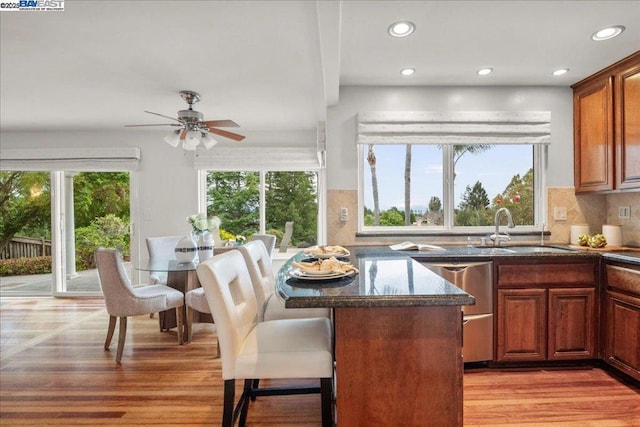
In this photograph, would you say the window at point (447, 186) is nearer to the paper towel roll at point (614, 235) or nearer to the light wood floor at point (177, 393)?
the paper towel roll at point (614, 235)

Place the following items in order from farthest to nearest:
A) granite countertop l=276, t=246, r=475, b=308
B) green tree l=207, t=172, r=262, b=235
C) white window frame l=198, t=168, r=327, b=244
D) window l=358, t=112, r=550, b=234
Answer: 1. green tree l=207, t=172, r=262, b=235
2. white window frame l=198, t=168, r=327, b=244
3. window l=358, t=112, r=550, b=234
4. granite countertop l=276, t=246, r=475, b=308

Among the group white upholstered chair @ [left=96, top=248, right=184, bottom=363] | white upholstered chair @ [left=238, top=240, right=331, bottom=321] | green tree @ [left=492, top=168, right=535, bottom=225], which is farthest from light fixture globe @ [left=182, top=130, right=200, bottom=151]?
green tree @ [left=492, top=168, right=535, bottom=225]

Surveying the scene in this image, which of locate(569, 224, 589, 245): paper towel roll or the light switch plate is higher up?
the light switch plate

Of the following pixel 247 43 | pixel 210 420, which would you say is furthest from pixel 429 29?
pixel 210 420

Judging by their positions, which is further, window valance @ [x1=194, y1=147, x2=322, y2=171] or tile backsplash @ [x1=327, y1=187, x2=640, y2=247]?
window valance @ [x1=194, y1=147, x2=322, y2=171]

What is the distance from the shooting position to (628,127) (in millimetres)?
2408

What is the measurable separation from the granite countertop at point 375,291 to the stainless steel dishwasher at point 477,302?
0.83 metres

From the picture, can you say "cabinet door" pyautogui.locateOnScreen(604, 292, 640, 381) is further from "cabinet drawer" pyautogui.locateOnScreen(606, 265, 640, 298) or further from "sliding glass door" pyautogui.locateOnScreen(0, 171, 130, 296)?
"sliding glass door" pyautogui.locateOnScreen(0, 171, 130, 296)

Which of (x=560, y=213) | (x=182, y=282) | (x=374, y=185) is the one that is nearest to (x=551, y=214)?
(x=560, y=213)

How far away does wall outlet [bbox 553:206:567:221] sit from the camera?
9.64ft

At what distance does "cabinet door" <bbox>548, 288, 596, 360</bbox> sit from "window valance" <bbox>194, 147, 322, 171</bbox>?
3.03 metres

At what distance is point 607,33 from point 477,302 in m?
1.96

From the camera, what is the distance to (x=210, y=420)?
1825mm

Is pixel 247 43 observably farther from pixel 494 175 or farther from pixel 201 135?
pixel 494 175
